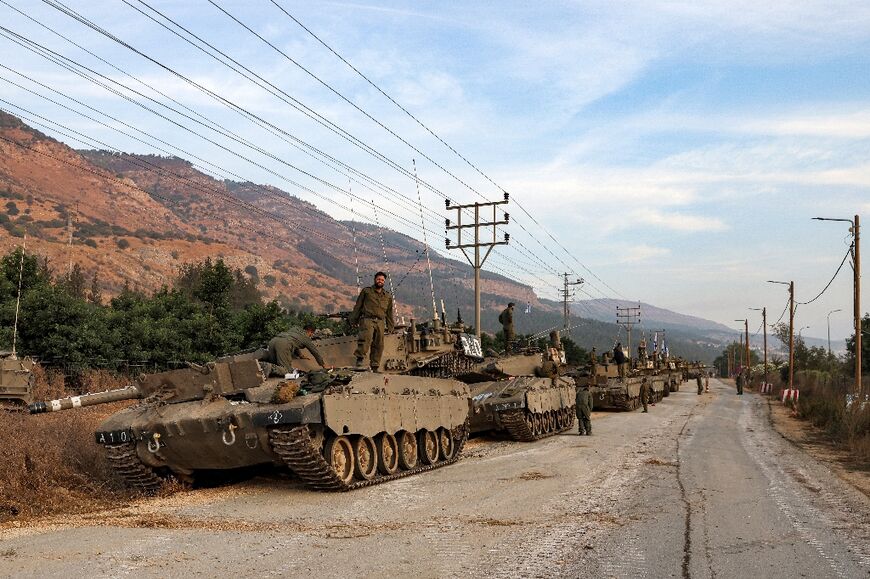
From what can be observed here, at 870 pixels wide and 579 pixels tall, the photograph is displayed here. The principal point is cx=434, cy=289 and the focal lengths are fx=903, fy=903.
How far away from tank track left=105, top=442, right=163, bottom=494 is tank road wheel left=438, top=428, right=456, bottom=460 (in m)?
5.64

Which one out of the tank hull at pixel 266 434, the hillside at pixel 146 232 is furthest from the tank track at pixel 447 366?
the hillside at pixel 146 232

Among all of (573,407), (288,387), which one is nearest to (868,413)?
(573,407)

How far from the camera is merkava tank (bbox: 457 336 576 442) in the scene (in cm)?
2212

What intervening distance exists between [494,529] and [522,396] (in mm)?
12685

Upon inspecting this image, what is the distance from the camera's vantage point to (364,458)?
13.9m

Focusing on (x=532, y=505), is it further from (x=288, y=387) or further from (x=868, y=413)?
(x=868, y=413)

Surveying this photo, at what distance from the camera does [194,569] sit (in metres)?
7.66

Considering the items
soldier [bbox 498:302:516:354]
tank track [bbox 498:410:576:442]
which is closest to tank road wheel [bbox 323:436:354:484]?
tank track [bbox 498:410:576:442]

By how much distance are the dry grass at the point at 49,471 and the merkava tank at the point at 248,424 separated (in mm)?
503

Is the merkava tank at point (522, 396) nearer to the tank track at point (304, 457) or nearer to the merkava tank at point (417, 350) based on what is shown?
the merkava tank at point (417, 350)

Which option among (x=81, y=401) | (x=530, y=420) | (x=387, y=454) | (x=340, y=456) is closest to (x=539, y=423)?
(x=530, y=420)

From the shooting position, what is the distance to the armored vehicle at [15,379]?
947 inches

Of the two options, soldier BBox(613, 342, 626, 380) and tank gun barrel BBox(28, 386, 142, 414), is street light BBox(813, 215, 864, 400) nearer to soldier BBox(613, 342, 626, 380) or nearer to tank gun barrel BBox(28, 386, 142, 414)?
soldier BBox(613, 342, 626, 380)

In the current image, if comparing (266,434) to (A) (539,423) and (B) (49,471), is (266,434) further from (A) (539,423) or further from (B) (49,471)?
(A) (539,423)
